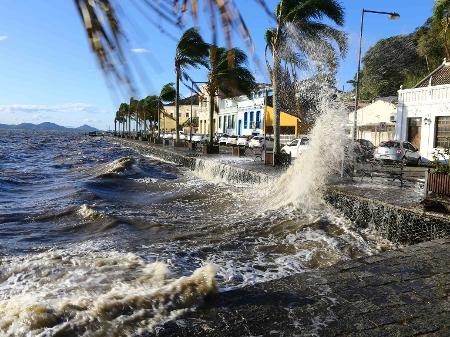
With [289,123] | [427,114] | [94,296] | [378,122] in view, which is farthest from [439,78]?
[94,296]

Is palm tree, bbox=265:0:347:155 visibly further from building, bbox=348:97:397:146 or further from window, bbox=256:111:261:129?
window, bbox=256:111:261:129

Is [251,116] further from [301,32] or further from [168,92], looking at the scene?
[301,32]

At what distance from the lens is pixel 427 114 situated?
968 inches

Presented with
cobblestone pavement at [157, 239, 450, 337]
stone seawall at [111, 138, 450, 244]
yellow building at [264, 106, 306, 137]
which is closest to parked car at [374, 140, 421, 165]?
stone seawall at [111, 138, 450, 244]

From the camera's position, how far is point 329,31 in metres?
19.5

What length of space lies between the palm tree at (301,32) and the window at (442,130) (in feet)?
25.7

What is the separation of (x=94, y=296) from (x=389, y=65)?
60202 mm

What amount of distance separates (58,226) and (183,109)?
85179 mm

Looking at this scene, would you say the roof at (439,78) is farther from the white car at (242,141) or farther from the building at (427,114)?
the white car at (242,141)

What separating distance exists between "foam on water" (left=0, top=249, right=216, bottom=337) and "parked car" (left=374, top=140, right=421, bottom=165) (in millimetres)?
19226

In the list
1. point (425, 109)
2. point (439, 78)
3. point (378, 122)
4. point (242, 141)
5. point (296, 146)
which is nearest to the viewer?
point (425, 109)

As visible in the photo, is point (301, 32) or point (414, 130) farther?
point (414, 130)

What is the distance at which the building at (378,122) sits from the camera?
32.8 meters

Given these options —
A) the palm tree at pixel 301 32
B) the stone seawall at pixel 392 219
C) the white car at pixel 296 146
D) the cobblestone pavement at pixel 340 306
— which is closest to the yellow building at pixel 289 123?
the white car at pixel 296 146
